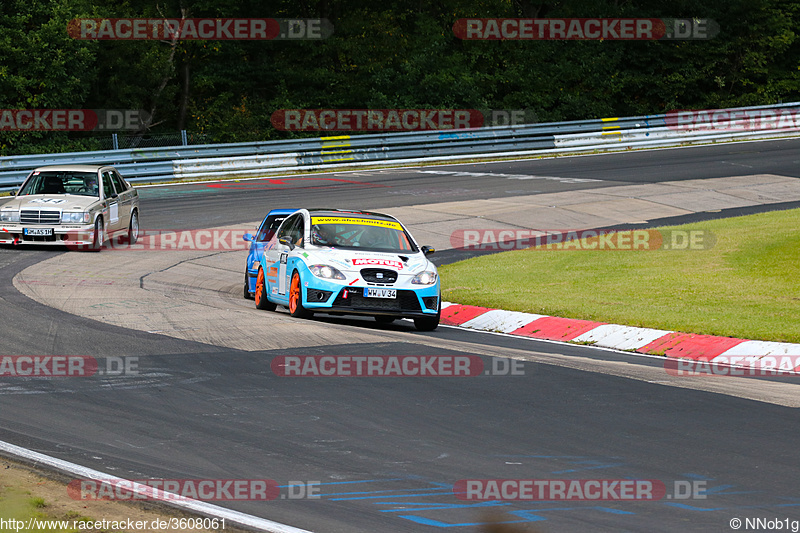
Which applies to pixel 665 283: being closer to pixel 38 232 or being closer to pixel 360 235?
pixel 360 235

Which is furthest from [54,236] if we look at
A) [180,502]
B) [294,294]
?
[180,502]

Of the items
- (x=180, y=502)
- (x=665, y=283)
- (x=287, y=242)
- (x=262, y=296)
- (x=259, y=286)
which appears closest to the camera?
(x=180, y=502)

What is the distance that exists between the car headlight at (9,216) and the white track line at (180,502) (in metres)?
13.6

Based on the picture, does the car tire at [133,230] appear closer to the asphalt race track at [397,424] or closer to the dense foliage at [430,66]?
the asphalt race track at [397,424]

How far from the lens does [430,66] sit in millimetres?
43125

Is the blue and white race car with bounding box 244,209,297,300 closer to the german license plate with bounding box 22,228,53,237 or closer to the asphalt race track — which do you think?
the asphalt race track

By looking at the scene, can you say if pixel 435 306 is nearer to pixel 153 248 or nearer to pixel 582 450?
pixel 582 450

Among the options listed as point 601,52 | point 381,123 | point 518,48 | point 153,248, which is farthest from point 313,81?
point 153,248

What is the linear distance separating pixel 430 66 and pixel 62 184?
25538mm

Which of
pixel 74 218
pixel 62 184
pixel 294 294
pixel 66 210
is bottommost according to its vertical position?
pixel 294 294

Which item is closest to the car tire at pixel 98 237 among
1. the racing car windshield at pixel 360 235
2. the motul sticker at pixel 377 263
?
the racing car windshield at pixel 360 235

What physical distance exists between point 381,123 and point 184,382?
33.8 m

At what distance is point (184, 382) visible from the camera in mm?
8617

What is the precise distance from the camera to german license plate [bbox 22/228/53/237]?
1892cm
